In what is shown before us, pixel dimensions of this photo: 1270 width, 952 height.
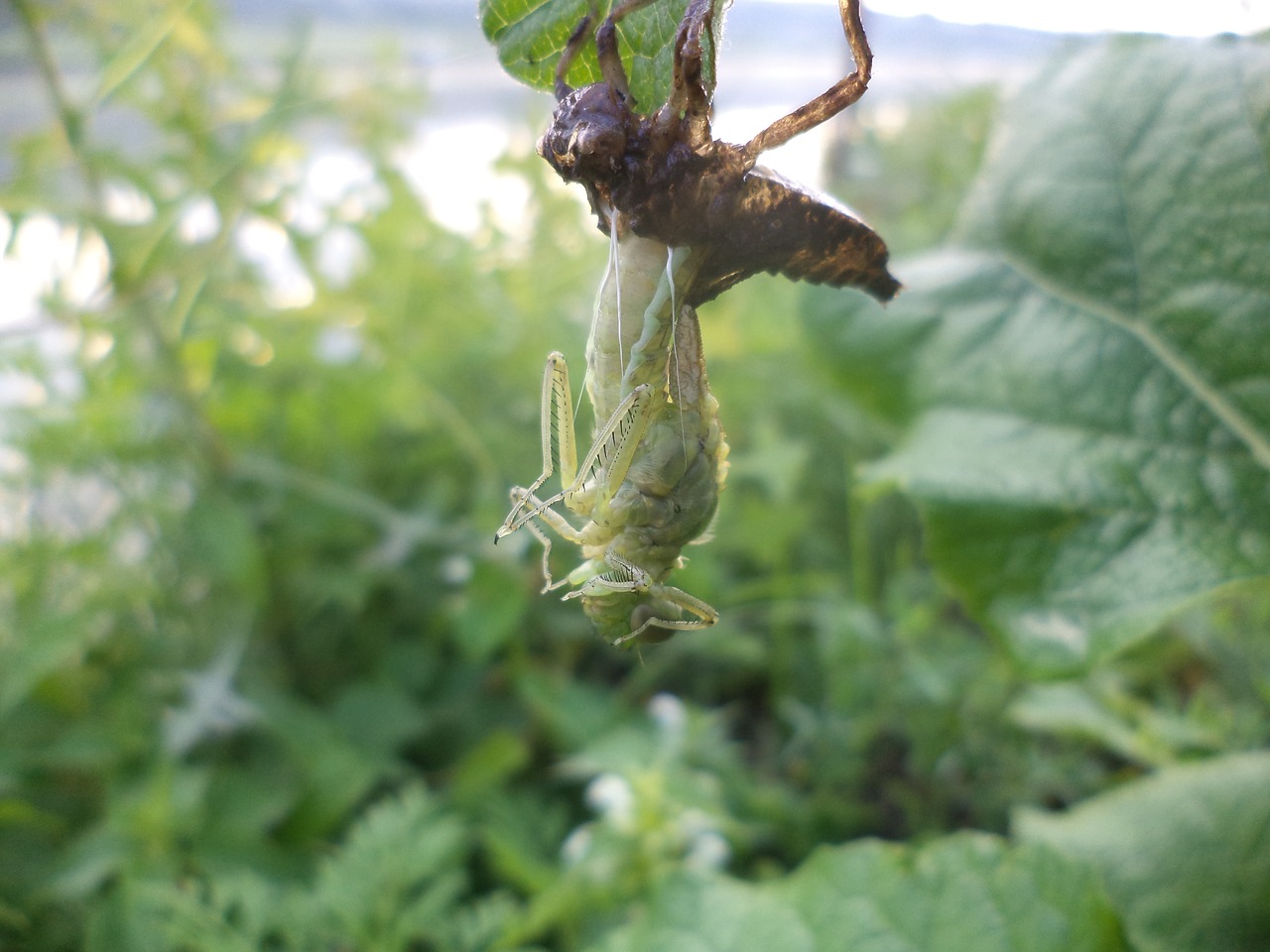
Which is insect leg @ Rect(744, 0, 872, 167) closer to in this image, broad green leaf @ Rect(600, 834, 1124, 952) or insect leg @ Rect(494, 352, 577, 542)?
insect leg @ Rect(494, 352, 577, 542)

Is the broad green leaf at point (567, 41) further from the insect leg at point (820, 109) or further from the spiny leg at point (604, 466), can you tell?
the spiny leg at point (604, 466)

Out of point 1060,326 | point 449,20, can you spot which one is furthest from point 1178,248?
point 449,20

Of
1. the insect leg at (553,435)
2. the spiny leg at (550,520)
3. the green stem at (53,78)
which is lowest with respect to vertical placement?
the spiny leg at (550,520)

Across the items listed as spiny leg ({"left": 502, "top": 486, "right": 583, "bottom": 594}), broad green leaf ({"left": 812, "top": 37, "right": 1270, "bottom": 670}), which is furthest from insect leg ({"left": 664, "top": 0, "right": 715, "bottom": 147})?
broad green leaf ({"left": 812, "top": 37, "right": 1270, "bottom": 670})

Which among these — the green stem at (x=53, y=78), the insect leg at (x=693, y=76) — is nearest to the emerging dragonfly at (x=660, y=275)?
the insect leg at (x=693, y=76)

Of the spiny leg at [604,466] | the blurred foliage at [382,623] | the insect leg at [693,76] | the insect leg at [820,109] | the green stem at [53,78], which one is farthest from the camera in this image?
the green stem at [53,78]

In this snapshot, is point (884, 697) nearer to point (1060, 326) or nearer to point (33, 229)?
point (1060, 326)

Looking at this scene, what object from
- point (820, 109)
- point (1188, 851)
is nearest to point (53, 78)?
point (820, 109)
